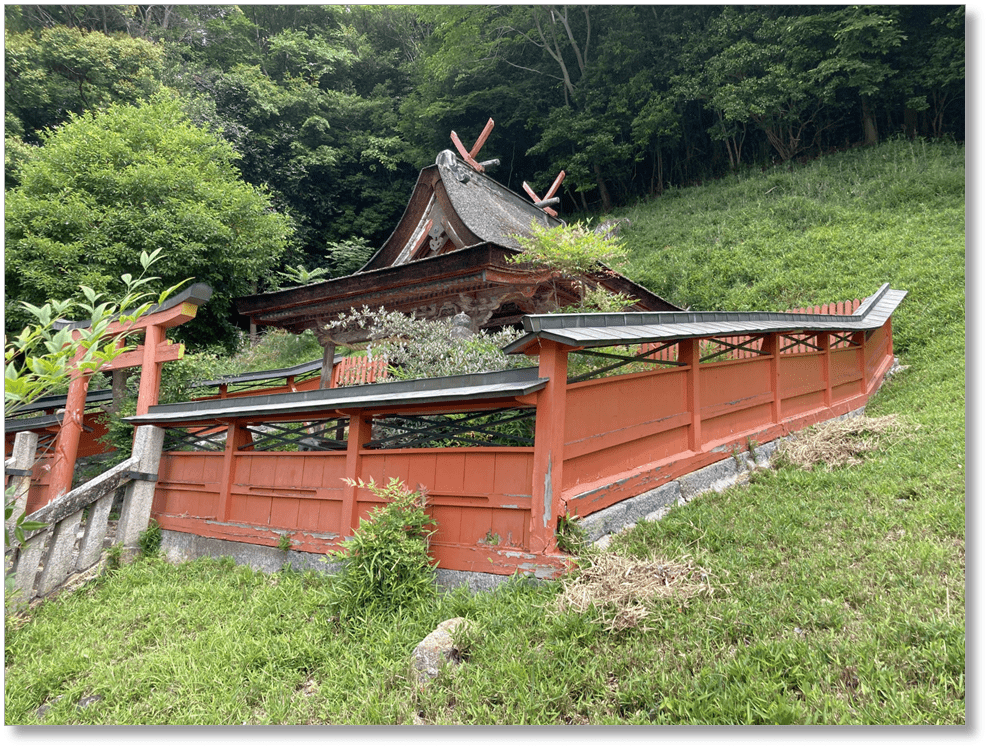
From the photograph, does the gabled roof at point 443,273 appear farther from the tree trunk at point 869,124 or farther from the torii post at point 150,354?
the tree trunk at point 869,124

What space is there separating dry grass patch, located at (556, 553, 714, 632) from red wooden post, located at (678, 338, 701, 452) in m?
1.78

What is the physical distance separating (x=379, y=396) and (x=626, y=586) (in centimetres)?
229

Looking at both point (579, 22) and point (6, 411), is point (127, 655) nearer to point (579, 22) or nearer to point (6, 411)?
point (6, 411)

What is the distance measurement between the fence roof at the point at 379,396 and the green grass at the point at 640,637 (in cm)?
133

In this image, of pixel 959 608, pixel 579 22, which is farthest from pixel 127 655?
pixel 579 22

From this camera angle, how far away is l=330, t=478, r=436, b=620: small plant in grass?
4.02 metres

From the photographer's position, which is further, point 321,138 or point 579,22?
point 579,22

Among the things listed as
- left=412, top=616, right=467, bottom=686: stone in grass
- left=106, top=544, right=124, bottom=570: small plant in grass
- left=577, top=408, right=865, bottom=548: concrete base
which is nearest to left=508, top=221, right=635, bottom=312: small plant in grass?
left=577, top=408, right=865, bottom=548: concrete base

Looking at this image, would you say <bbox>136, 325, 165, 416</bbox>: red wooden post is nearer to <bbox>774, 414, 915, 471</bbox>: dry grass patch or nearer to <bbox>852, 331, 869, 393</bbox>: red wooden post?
<bbox>774, 414, 915, 471</bbox>: dry grass patch

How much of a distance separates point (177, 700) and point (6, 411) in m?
2.66

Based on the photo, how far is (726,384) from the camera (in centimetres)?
579

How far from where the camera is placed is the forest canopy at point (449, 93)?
15732mm

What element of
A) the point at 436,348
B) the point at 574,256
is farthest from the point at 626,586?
the point at 574,256

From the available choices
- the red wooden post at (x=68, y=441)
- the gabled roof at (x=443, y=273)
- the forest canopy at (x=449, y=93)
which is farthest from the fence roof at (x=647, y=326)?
the forest canopy at (x=449, y=93)
